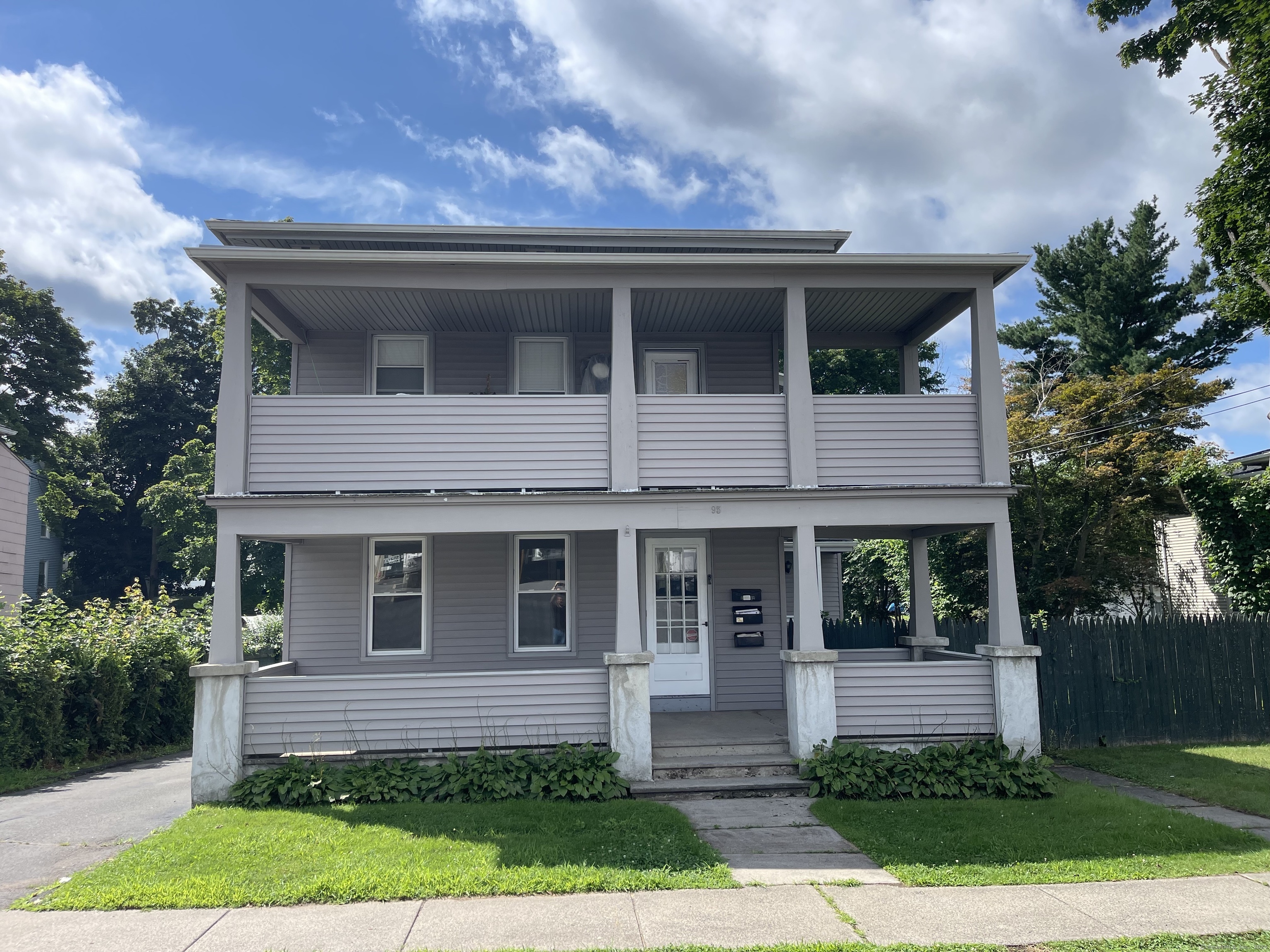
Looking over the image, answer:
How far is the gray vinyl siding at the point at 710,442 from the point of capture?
9.71 metres

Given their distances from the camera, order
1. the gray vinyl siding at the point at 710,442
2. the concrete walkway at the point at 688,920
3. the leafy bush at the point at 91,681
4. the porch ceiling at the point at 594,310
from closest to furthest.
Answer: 1. the concrete walkway at the point at 688,920
2. the gray vinyl siding at the point at 710,442
3. the porch ceiling at the point at 594,310
4. the leafy bush at the point at 91,681

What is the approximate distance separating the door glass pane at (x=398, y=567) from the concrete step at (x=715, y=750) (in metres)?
4.01

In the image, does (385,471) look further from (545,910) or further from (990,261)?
(990,261)

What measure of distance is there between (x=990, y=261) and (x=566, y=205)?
676 centimetres

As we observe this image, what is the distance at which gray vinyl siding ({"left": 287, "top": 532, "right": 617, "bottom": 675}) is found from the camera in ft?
36.6

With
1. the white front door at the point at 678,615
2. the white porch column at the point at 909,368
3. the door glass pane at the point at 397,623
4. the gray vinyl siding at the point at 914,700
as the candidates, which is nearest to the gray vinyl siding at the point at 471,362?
the door glass pane at the point at 397,623

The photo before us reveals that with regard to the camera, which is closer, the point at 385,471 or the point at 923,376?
the point at 385,471

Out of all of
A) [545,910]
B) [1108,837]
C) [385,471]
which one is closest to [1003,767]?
[1108,837]

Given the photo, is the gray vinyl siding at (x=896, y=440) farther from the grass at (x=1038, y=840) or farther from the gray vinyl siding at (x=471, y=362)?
the gray vinyl siding at (x=471, y=362)

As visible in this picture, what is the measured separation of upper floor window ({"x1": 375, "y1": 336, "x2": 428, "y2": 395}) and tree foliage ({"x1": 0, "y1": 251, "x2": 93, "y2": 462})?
2339 cm

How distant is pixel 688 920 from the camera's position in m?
5.57

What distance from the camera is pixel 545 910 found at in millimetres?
5754

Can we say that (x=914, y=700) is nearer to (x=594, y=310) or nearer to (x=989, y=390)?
(x=989, y=390)

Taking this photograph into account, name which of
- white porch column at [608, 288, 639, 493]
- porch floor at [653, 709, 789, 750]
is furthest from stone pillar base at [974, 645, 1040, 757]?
white porch column at [608, 288, 639, 493]
